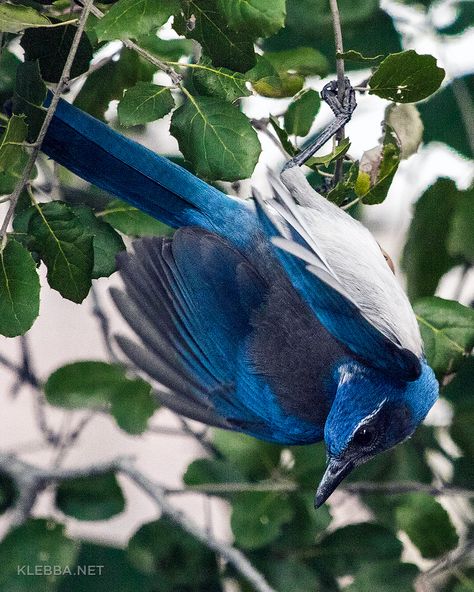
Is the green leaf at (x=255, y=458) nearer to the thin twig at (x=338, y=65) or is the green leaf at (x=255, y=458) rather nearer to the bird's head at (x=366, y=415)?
the bird's head at (x=366, y=415)

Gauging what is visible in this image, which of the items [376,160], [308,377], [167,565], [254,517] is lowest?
[167,565]

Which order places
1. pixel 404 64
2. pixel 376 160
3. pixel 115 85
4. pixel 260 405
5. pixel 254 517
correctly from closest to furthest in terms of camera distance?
1. pixel 404 64
2. pixel 376 160
3. pixel 115 85
4. pixel 254 517
5. pixel 260 405

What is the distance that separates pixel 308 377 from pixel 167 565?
625 mm

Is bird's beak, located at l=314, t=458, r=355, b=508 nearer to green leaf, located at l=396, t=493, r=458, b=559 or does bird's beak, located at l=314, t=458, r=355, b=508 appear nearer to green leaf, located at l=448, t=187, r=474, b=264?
green leaf, located at l=396, t=493, r=458, b=559

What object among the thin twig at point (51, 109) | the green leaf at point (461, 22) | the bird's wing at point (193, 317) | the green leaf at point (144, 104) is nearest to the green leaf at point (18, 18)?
the thin twig at point (51, 109)

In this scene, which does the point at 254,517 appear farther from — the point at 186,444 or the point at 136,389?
the point at 186,444

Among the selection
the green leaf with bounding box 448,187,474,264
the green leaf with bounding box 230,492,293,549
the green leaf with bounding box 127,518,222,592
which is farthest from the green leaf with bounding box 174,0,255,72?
the green leaf with bounding box 127,518,222,592

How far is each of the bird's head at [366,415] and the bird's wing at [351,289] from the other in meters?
0.06

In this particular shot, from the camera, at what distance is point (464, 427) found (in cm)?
272

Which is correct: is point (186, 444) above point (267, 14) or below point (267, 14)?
below

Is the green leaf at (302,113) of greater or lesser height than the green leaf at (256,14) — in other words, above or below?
below

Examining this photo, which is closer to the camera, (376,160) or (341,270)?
(376,160)

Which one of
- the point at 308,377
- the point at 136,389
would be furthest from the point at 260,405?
the point at 136,389

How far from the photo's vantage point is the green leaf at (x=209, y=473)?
2.74m
